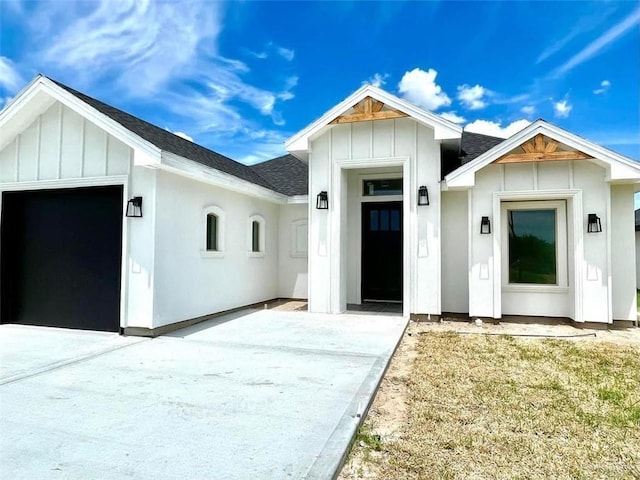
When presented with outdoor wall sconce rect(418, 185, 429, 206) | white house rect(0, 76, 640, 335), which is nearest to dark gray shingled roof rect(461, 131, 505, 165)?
white house rect(0, 76, 640, 335)

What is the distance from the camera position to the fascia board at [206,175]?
648 cm

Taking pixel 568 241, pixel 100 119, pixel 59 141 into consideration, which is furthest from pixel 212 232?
pixel 568 241

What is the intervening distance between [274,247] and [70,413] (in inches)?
312

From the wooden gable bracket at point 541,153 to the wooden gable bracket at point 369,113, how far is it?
2419mm

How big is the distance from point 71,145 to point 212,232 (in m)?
3.05

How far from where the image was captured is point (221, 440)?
3.04m

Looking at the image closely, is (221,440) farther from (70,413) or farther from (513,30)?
(513,30)

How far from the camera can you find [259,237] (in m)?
10.5

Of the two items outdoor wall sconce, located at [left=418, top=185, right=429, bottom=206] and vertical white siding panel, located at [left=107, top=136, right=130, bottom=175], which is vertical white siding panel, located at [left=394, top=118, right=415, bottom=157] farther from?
vertical white siding panel, located at [left=107, top=136, right=130, bottom=175]

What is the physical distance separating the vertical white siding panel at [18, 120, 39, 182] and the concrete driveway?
3.02 metres

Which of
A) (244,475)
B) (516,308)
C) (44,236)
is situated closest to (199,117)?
(44,236)

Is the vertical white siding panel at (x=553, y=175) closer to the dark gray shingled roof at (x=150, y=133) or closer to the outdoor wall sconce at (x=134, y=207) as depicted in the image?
the dark gray shingled roof at (x=150, y=133)

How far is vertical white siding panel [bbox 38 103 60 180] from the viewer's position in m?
7.28

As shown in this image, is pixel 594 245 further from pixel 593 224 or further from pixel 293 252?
pixel 293 252
